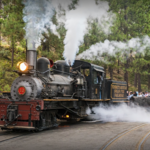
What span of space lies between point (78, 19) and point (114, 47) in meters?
4.99

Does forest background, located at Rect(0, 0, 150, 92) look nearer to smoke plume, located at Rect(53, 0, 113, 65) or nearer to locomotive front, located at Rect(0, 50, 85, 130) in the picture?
smoke plume, located at Rect(53, 0, 113, 65)

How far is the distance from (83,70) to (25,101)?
462 centimetres

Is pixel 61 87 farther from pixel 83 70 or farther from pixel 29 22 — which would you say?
pixel 29 22

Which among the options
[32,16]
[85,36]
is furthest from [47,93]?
[85,36]

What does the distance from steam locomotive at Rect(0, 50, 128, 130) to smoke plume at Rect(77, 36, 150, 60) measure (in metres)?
5.57

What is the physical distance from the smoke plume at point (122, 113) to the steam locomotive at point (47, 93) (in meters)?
0.71

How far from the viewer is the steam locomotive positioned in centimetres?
880

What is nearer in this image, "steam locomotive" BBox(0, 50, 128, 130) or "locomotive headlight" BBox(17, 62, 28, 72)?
"steam locomotive" BBox(0, 50, 128, 130)

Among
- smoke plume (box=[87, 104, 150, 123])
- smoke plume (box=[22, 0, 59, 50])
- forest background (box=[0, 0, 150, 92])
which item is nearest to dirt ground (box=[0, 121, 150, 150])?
smoke plume (box=[22, 0, 59, 50])

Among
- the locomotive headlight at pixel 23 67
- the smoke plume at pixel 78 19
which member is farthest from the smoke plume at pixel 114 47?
the locomotive headlight at pixel 23 67

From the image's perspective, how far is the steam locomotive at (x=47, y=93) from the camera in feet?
28.9

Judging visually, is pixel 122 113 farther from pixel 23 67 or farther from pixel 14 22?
pixel 14 22

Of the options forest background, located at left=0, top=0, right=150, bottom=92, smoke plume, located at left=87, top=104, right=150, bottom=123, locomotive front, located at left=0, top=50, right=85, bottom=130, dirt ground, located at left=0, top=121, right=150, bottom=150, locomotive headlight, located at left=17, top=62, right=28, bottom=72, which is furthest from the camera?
forest background, located at left=0, top=0, right=150, bottom=92

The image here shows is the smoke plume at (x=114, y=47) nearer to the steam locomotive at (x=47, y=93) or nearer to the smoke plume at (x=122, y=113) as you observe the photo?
the smoke plume at (x=122, y=113)
